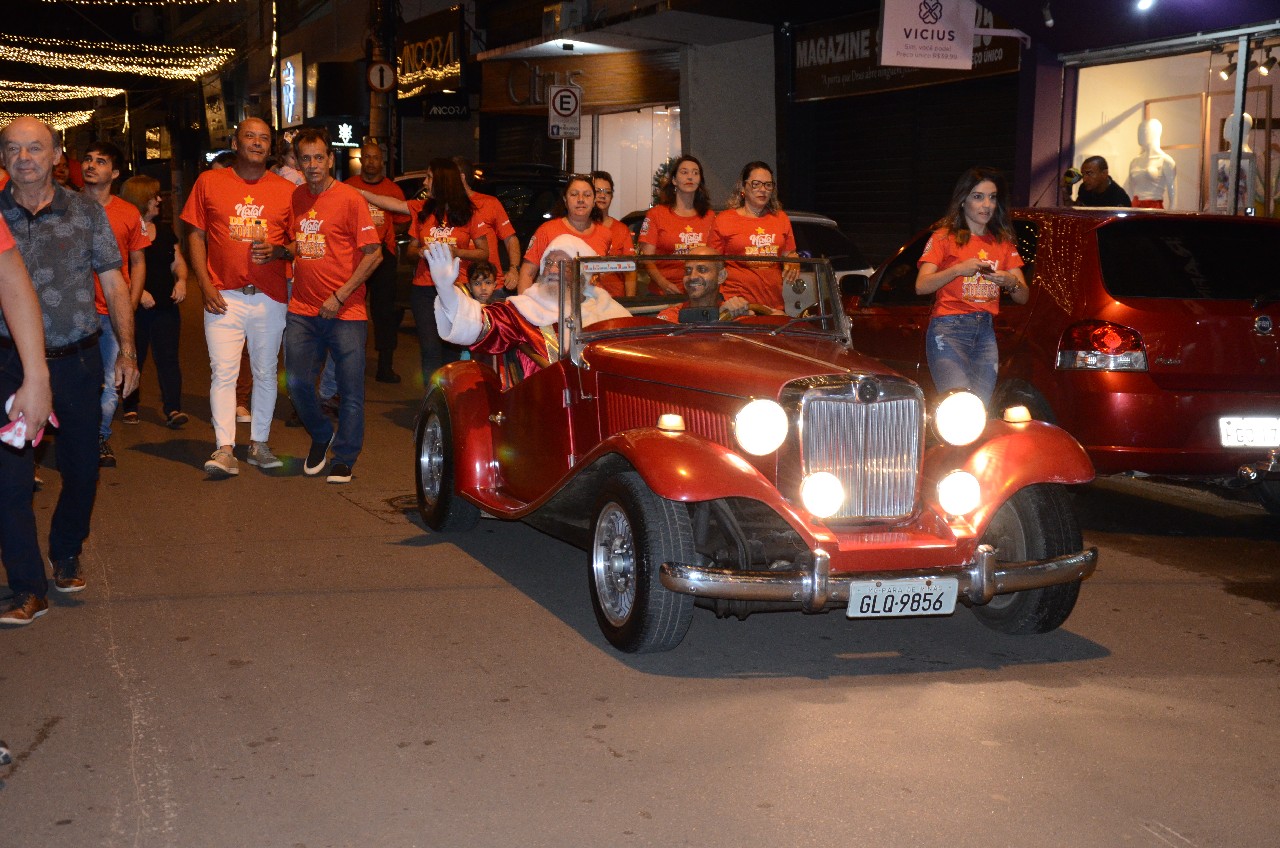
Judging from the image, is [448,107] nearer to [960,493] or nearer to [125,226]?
[125,226]

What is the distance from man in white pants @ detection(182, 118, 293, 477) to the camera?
8938 mm

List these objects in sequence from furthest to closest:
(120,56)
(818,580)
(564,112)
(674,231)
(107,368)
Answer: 1. (120,56)
2. (564,112)
3. (674,231)
4. (107,368)
5. (818,580)

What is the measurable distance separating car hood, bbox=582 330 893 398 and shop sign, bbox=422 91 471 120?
22.5 m

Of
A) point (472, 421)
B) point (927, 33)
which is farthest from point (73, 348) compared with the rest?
point (927, 33)

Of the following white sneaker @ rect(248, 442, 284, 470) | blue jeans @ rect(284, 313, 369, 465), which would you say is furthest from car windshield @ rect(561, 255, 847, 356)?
white sneaker @ rect(248, 442, 284, 470)

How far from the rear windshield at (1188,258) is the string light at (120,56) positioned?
35845 millimetres

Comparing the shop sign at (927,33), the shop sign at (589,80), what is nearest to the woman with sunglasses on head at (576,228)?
the shop sign at (927,33)

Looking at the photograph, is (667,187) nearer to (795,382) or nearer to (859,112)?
(795,382)

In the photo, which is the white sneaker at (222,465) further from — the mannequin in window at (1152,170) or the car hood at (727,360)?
the mannequin in window at (1152,170)

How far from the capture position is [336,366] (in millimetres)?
8734

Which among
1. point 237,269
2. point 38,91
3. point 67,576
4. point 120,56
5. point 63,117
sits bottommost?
point 67,576

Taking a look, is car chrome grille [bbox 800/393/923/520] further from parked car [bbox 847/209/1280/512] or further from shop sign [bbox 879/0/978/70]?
shop sign [bbox 879/0/978/70]

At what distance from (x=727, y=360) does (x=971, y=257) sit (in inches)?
95.1

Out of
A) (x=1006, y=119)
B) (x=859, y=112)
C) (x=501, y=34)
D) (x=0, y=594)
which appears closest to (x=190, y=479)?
(x=0, y=594)
